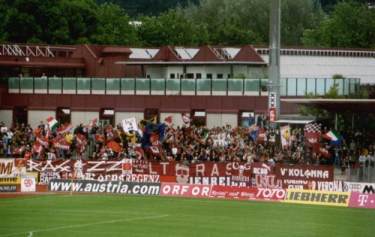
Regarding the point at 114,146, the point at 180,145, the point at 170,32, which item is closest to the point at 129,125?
the point at 114,146

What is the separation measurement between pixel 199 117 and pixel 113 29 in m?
56.9

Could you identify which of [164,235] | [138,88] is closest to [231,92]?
[138,88]

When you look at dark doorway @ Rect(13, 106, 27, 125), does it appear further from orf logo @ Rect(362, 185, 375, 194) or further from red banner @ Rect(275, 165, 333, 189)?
orf logo @ Rect(362, 185, 375, 194)

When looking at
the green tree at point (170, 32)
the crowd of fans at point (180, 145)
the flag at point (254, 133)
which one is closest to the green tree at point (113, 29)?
the green tree at point (170, 32)

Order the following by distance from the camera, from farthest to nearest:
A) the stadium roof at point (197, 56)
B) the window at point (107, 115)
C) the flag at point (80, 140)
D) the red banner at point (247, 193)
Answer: the stadium roof at point (197, 56)
the window at point (107, 115)
the flag at point (80, 140)
the red banner at point (247, 193)

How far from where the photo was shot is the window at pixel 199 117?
254ft

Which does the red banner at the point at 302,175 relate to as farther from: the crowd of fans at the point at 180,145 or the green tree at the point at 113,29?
the green tree at the point at 113,29

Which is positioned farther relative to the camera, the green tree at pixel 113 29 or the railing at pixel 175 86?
the green tree at pixel 113 29

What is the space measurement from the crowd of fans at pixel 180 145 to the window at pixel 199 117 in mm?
10669

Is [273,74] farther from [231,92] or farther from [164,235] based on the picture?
[164,235]

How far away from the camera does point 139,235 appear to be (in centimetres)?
4150

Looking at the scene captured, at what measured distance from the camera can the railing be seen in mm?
75562

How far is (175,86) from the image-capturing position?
78875 mm

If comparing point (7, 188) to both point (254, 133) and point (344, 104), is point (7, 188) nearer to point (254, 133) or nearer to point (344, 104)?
point (254, 133)
